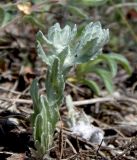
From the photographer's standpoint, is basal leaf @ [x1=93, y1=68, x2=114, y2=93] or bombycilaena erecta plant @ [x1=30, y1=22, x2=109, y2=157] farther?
basal leaf @ [x1=93, y1=68, x2=114, y2=93]

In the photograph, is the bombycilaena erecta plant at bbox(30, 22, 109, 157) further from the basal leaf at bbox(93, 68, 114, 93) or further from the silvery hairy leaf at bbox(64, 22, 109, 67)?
the basal leaf at bbox(93, 68, 114, 93)

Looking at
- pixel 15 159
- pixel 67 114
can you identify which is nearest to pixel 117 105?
pixel 67 114

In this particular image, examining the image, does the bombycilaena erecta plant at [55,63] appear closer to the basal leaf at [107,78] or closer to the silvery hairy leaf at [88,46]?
the silvery hairy leaf at [88,46]

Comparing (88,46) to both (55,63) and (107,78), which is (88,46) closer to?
(55,63)

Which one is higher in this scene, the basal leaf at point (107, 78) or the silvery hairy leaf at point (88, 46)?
the silvery hairy leaf at point (88, 46)

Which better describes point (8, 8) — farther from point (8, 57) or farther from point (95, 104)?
point (95, 104)

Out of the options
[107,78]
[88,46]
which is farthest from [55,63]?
[107,78]

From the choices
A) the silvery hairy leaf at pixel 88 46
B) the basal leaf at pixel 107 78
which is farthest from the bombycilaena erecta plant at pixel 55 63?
the basal leaf at pixel 107 78

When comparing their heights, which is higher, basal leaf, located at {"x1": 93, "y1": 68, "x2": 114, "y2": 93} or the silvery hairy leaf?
the silvery hairy leaf

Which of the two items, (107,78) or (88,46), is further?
(107,78)

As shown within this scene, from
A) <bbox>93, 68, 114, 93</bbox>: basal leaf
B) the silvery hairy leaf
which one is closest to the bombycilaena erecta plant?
the silvery hairy leaf

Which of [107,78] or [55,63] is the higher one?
[55,63]
